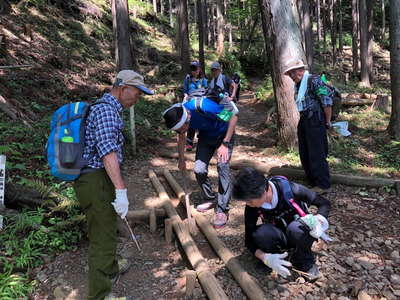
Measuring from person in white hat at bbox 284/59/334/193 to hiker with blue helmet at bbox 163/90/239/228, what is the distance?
1.18 meters

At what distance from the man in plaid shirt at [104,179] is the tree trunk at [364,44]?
18.9m

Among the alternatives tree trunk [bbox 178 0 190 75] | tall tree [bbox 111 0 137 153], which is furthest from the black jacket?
tree trunk [bbox 178 0 190 75]

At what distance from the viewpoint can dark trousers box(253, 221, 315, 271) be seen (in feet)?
10.3

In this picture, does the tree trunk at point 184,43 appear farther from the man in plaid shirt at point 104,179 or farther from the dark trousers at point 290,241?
the dark trousers at point 290,241

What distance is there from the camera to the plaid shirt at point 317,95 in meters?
4.95

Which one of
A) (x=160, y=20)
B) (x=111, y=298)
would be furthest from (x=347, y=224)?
(x=160, y=20)

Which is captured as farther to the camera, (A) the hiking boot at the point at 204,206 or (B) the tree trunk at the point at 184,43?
(B) the tree trunk at the point at 184,43

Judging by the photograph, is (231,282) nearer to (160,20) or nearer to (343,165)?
(343,165)

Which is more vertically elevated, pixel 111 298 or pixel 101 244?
pixel 101 244

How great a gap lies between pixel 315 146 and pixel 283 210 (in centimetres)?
218

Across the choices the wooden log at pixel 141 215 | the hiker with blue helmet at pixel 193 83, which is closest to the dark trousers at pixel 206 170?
the wooden log at pixel 141 215

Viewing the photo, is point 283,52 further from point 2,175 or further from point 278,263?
point 2,175

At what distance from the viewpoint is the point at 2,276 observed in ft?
11.9

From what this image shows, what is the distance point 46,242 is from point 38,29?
13.7 meters
